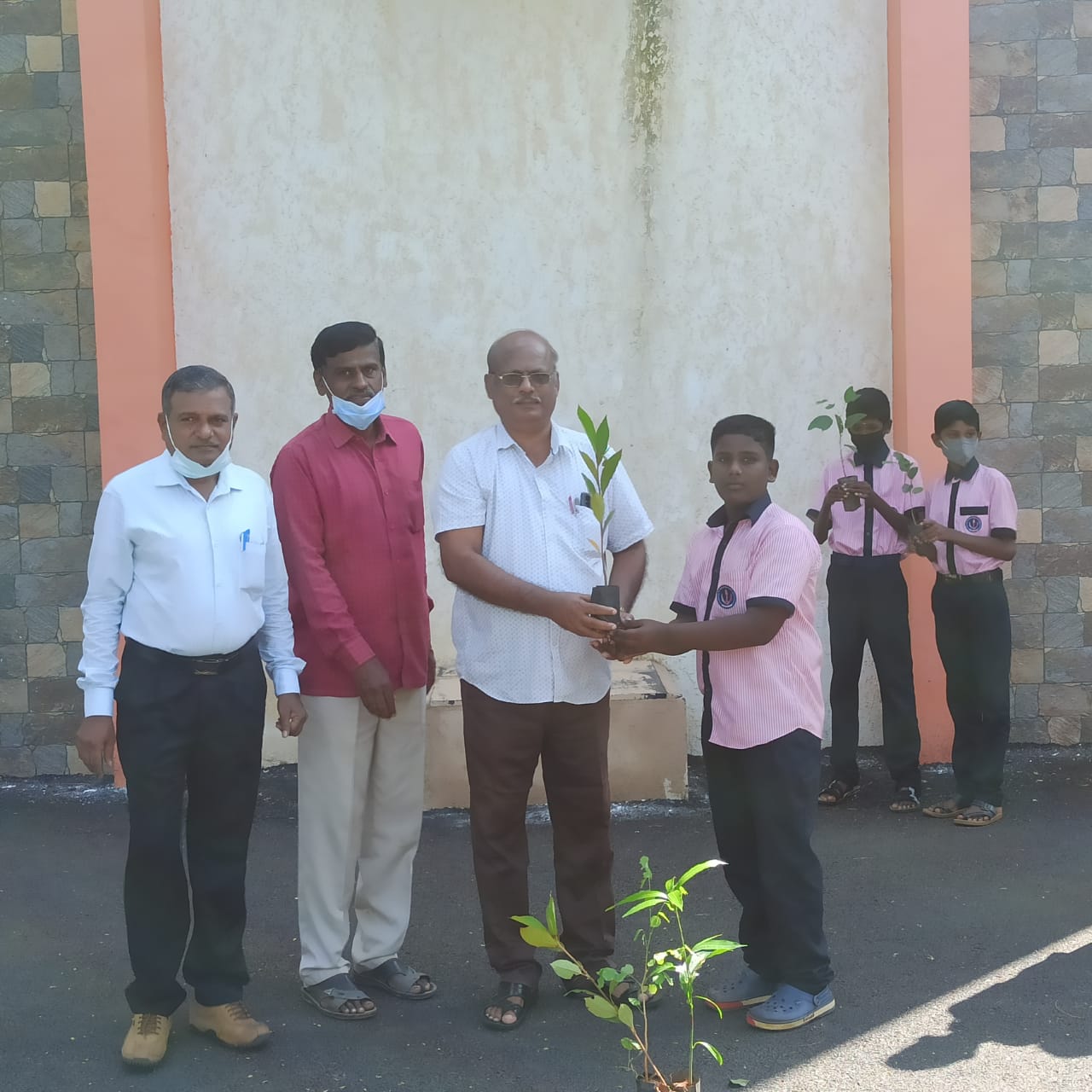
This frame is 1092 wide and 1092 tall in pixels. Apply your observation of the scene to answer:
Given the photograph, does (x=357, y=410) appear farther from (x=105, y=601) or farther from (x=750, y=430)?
(x=750, y=430)

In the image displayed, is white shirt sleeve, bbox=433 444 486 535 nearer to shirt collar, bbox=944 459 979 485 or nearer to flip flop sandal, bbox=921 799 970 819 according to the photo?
shirt collar, bbox=944 459 979 485

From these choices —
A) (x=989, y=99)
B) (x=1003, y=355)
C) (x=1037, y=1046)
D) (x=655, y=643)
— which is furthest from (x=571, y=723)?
(x=989, y=99)

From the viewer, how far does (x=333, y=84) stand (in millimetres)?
7012

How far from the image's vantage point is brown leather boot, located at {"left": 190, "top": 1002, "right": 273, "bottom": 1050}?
3795mm

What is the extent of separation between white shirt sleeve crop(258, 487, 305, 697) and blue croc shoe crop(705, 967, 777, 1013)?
1.60 metres

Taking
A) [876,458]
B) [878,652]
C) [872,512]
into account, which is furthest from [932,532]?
[878,652]

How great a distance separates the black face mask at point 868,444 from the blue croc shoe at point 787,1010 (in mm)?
3026

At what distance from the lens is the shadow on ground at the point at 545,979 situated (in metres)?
3.69

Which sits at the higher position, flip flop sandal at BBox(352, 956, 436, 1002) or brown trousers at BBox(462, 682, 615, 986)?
brown trousers at BBox(462, 682, 615, 986)

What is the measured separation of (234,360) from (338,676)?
11.6ft

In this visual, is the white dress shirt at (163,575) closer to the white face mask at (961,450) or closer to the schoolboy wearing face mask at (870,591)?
the schoolboy wearing face mask at (870,591)

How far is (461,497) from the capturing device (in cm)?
399

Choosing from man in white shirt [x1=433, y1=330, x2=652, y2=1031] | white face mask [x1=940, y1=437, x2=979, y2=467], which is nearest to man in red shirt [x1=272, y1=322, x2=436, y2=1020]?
man in white shirt [x1=433, y1=330, x2=652, y2=1031]

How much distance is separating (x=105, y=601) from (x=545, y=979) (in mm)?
1876
